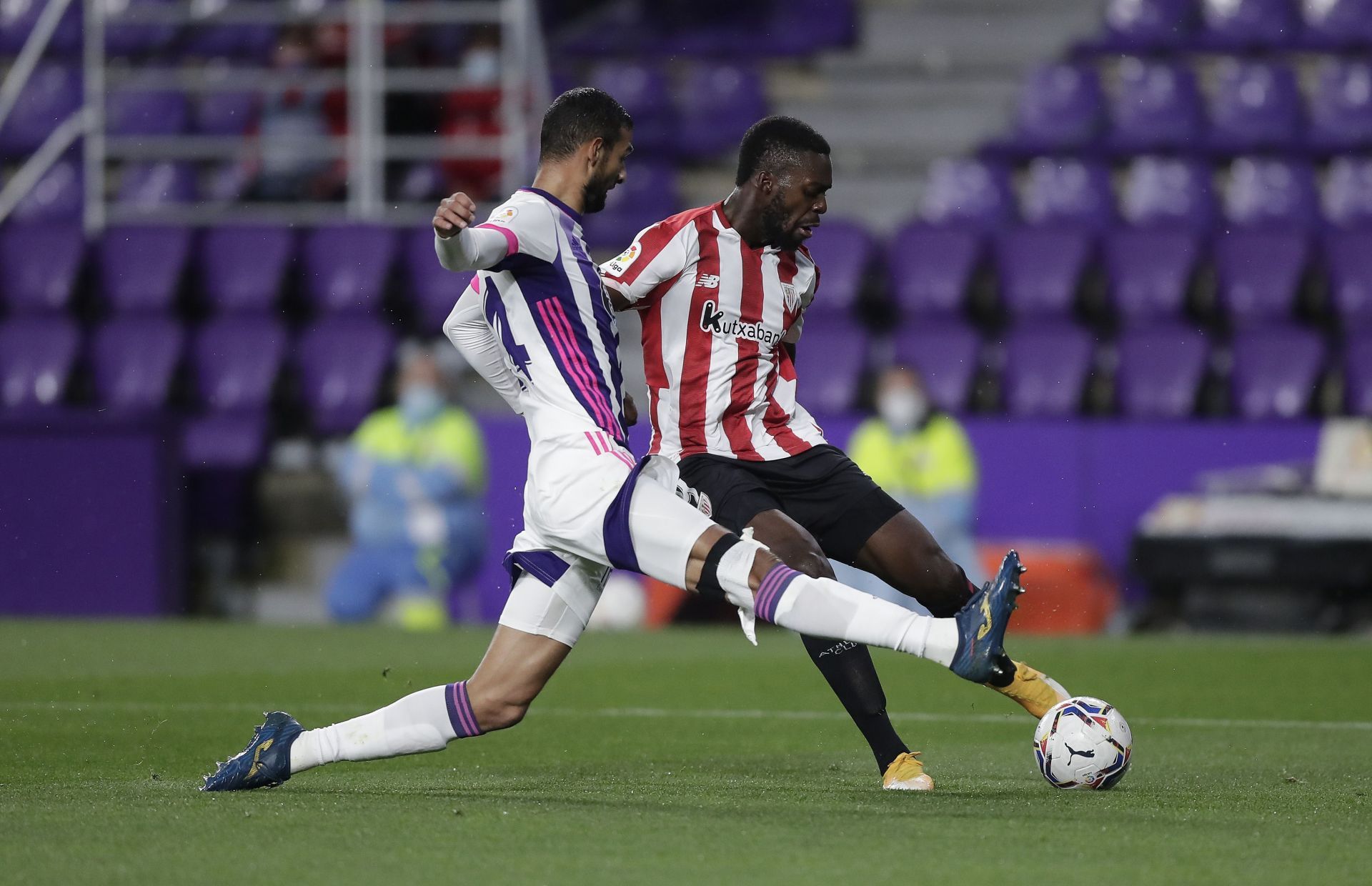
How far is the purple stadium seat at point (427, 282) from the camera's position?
44.9ft

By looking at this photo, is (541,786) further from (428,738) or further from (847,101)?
(847,101)

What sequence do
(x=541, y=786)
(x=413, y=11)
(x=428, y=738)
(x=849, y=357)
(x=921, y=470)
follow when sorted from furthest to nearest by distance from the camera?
(x=413, y=11)
(x=849, y=357)
(x=921, y=470)
(x=541, y=786)
(x=428, y=738)

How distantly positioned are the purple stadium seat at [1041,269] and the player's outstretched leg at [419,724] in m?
8.78

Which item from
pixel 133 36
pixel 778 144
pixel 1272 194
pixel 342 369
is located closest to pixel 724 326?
pixel 778 144

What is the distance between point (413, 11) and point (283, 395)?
120 inches

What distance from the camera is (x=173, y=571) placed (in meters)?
12.6

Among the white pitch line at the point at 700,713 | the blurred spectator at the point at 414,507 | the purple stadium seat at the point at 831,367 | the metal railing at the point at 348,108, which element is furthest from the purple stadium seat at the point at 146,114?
the white pitch line at the point at 700,713

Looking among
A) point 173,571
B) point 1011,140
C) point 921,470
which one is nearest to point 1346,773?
point 921,470

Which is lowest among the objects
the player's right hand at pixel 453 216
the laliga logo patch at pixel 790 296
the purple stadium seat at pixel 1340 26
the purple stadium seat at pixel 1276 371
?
the purple stadium seat at pixel 1276 371

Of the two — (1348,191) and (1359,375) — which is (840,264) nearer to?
(1359,375)

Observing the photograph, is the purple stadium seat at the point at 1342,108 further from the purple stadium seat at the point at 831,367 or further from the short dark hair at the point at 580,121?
the short dark hair at the point at 580,121

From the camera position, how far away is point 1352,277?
12.9 meters

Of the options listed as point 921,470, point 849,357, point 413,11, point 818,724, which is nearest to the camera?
point 818,724

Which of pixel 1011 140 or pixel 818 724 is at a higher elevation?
pixel 1011 140
